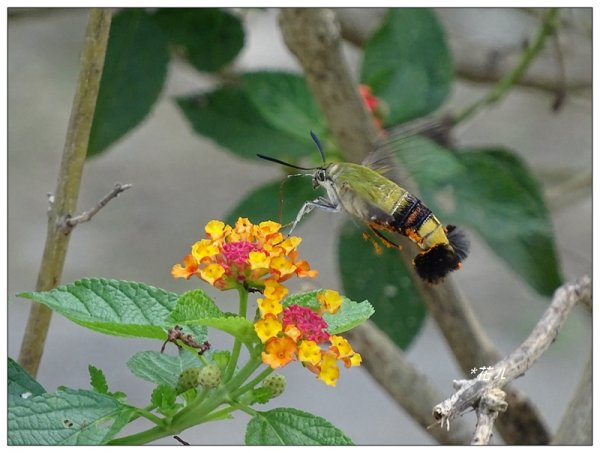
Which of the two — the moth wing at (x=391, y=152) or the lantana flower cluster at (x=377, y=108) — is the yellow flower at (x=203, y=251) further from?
the lantana flower cluster at (x=377, y=108)

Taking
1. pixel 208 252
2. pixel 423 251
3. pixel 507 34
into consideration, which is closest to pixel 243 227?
pixel 208 252

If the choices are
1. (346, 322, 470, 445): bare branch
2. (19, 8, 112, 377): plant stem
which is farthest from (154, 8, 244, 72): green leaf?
(19, 8, 112, 377): plant stem

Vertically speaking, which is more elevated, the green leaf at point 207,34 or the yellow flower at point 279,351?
the green leaf at point 207,34

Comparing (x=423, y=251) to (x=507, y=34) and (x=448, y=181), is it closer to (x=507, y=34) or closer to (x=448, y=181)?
(x=448, y=181)

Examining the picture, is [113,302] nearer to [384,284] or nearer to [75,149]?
[75,149]

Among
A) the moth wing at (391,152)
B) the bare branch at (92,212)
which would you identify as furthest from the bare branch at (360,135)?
the bare branch at (92,212)

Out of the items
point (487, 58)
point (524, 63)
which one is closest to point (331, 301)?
point (524, 63)
